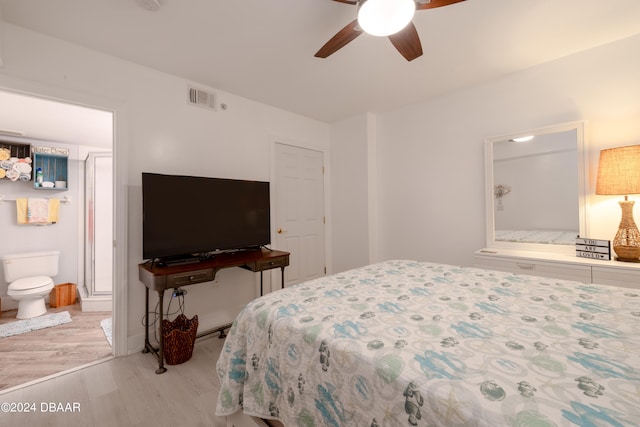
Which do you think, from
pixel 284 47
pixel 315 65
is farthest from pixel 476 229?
pixel 284 47

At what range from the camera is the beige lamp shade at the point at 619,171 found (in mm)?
2051

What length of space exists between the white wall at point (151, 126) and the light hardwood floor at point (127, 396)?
382 mm

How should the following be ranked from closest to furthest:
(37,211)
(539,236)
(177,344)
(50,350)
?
(177,344), (50,350), (539,236), (37,211)

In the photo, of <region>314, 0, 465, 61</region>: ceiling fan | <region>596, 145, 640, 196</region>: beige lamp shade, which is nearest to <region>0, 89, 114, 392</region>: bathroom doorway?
<region>314, 0, 465, 61</region>: ceiling fan

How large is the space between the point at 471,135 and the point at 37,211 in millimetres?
5589

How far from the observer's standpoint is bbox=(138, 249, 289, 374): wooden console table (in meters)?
2.06

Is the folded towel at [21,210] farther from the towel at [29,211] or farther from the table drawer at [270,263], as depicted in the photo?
the table drawer at [270,263]

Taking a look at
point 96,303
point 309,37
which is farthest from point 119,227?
point 309,37

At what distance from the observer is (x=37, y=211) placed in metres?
3.64

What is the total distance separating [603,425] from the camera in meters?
0.57

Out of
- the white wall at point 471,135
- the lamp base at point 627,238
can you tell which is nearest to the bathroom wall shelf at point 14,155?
the white wall at point 471,135

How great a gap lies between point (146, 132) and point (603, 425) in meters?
3.12

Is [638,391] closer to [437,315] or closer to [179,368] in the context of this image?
[437,315]

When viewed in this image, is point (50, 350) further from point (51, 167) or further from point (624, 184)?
point (624, 184)
